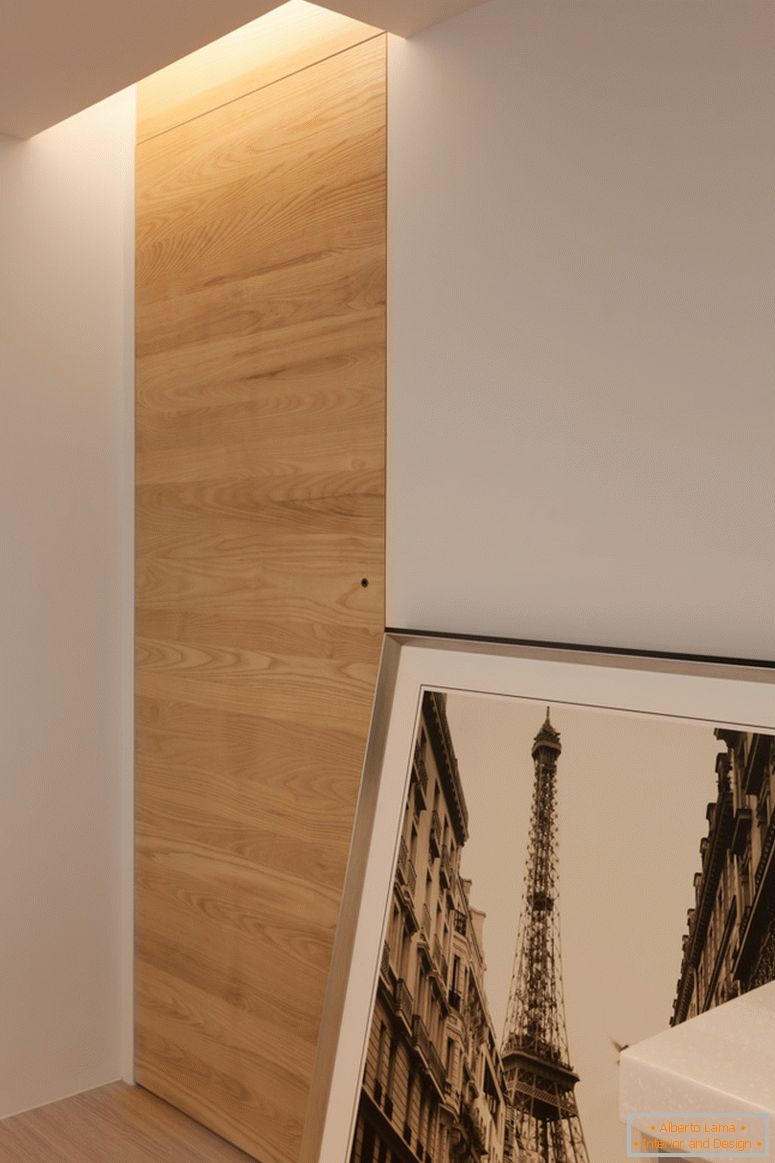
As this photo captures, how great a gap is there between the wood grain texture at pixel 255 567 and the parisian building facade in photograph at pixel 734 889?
78 centimetres

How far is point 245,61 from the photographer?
241 centimetres

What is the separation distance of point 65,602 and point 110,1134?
1.18 metres

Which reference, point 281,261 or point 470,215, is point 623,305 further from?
point 281,261

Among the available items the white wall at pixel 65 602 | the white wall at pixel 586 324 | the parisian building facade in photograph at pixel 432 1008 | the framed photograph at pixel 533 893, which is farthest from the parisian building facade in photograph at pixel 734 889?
the white wall at pixel 65 602

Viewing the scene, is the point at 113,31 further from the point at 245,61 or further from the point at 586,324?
the point at 586,324

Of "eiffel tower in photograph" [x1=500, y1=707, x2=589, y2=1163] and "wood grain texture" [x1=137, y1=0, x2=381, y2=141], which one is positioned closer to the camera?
"eiffel tower in photograph" [x1=500, y1=707, x2=589, y2=1163]

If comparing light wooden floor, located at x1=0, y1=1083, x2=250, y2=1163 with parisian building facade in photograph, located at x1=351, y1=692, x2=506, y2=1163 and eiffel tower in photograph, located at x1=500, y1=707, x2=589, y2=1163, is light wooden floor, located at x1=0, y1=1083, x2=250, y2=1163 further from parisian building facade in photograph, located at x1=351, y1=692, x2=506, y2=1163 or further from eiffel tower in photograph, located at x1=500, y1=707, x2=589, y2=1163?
eiffel tower in photograph, located at x1=500, y1=707, x2=589, y2=1163

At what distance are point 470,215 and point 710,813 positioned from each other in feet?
3.49

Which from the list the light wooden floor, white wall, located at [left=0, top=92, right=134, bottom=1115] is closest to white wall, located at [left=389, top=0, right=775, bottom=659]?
white wall, located at [left=0, top=92, right=134, bottom=1115]

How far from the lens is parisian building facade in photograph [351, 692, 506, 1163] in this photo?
5.85 feet

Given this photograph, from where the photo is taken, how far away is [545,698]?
1781 mm

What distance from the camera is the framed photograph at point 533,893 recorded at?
5.07 feet

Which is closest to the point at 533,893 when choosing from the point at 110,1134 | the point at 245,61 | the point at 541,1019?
the point at 541,1019

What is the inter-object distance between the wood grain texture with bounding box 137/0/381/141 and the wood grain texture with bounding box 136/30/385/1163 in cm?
3
